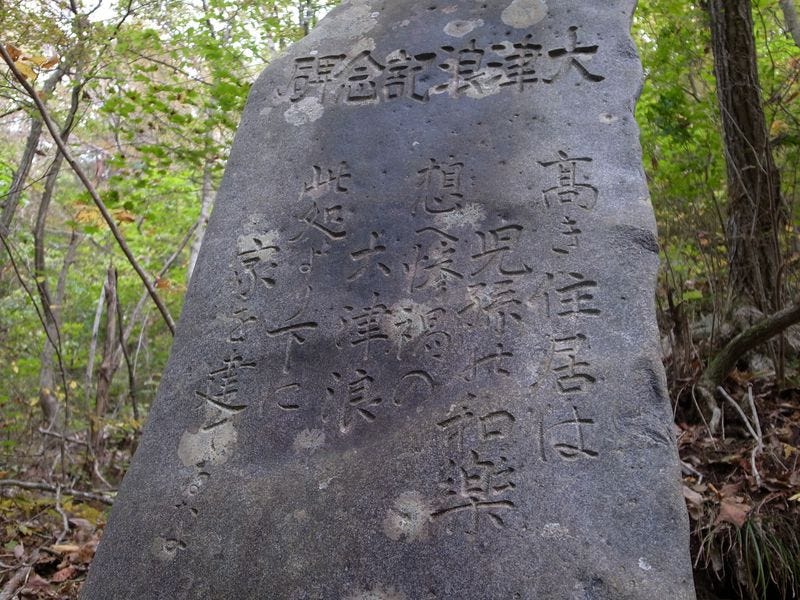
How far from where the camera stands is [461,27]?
2.95m

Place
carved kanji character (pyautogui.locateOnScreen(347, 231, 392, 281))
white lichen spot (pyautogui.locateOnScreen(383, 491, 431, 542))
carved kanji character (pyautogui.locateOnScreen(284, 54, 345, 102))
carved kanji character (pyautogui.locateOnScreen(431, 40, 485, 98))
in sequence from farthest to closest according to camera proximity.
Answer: carved kanji character (pyautogui.locateOnScreen(284, 54, 345, 102)) → carved kanji character (pyautogui.locateOnScreen(431, 40, 485, 98)) → carved kanji character (pyautogui.locateOnScreen(347, 231, 392, 281)) → white lichen spot (pyautogui.locateOnScreen(383, 491, 431, 542))

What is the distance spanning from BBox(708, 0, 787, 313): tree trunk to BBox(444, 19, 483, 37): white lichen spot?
1.78m

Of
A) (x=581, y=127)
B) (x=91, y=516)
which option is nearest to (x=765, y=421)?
(x=581, y=127)

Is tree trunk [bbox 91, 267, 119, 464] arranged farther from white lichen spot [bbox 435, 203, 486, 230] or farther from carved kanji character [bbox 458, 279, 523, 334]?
carved kanji character [bbox 458, 279, 523, 334]

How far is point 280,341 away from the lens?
7.51ft

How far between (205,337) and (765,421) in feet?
8.73

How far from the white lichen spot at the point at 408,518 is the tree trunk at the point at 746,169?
2746 mm

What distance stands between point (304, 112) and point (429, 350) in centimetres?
133

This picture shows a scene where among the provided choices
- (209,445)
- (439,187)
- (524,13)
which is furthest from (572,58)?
(209,445)

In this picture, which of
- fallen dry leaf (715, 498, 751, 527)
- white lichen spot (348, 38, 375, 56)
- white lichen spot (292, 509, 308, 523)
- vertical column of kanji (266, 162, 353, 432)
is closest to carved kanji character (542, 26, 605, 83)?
white lichen spot (348, 38, 375, 56)

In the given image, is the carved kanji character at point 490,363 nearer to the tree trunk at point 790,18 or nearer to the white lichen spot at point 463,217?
the white lichen spot at point 463,217

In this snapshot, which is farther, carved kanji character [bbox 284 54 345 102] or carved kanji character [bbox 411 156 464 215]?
carved kanji character [bbox 284 54 345 102]

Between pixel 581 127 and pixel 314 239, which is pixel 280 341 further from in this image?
pixel 581 127

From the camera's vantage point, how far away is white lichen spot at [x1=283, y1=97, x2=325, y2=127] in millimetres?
2865
